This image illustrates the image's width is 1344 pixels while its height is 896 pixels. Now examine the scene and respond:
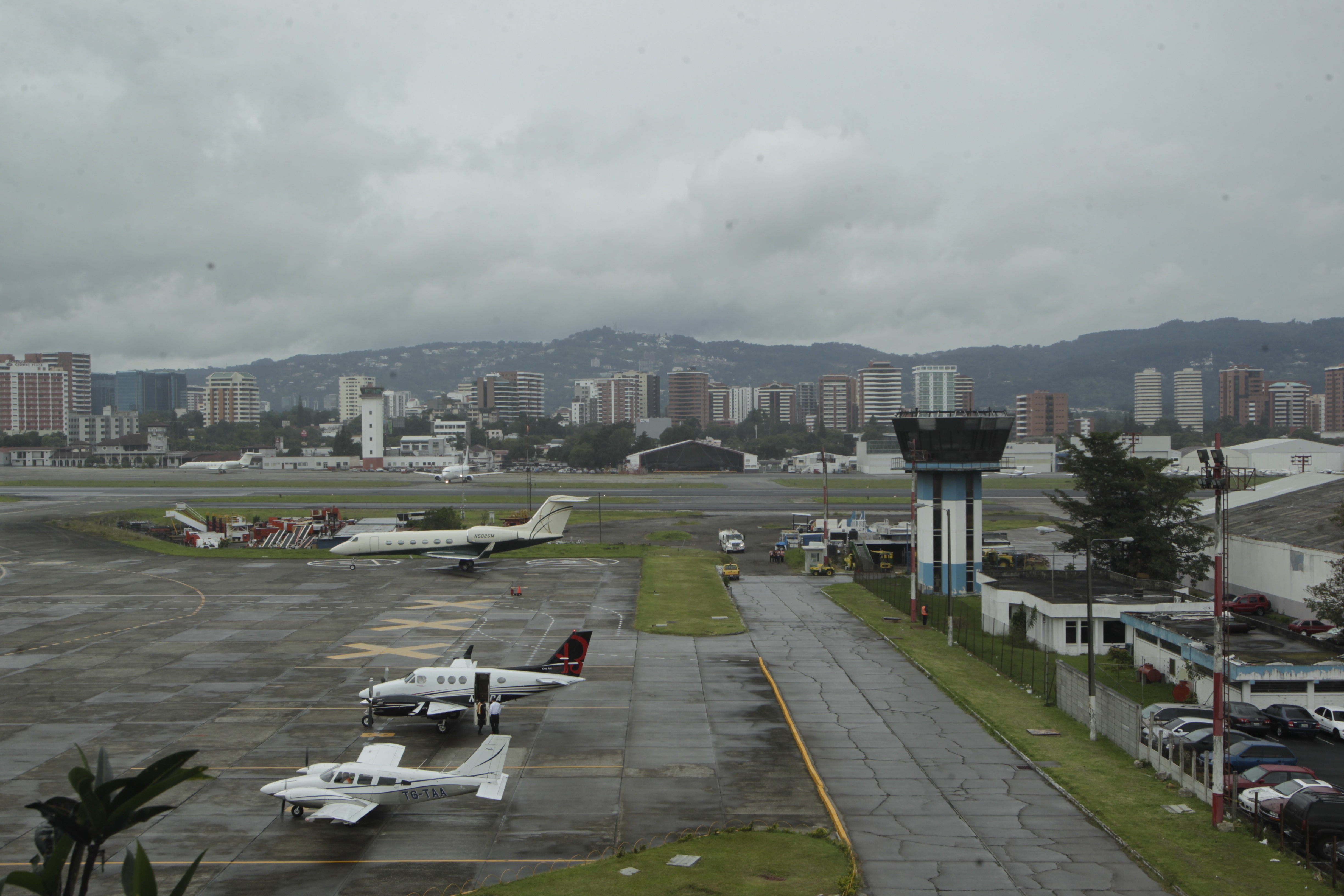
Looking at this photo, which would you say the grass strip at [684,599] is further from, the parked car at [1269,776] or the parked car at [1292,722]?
the parked car at [1269,776]

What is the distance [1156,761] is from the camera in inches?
1307

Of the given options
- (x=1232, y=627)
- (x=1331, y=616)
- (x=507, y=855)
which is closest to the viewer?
(x=507, y=855)

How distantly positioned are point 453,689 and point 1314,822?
93.0 feet

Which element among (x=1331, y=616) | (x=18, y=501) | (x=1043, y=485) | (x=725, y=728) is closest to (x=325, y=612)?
(x=725, y=728)

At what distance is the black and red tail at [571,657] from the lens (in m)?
38.3

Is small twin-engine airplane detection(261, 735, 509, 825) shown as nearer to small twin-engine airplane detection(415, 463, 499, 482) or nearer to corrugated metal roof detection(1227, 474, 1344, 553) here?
corrugated metal roof detection(1227, 474, 1344, 553)

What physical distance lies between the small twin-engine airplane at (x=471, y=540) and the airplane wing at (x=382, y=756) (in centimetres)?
4781

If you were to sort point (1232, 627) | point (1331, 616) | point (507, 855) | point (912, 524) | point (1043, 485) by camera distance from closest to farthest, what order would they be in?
point (507, 855), point (1331, 616), point (1232, 627), point (912, 524), point (1043, 485)

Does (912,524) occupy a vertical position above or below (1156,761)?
above

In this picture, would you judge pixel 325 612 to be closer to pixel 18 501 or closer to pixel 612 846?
Answer: pixel 612 846

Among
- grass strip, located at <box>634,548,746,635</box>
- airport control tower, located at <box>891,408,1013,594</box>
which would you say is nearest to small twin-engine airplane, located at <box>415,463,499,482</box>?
grass strip, located at <box>634,548,746,635</box>

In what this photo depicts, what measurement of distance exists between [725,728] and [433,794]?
41.8 feet

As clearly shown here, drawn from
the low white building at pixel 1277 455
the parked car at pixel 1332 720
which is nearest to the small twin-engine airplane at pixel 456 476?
the low white building at pixel 1277 455

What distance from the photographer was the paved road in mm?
24719
